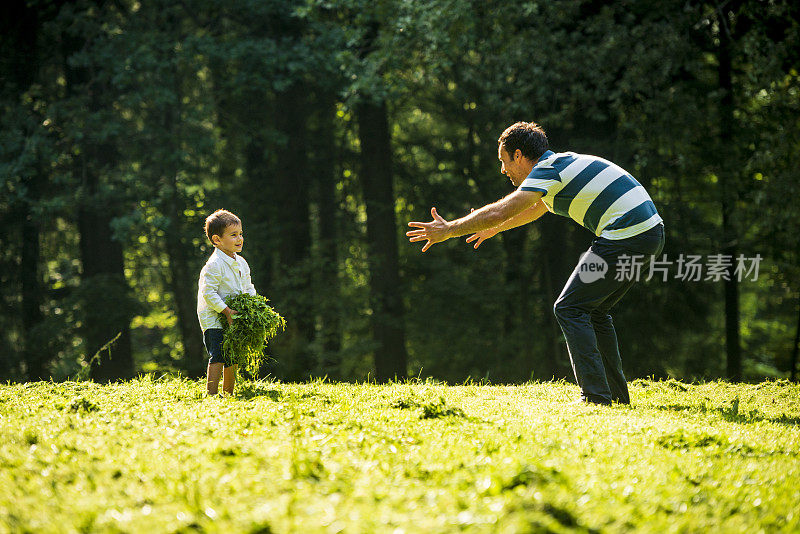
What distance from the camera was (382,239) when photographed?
1761 cm

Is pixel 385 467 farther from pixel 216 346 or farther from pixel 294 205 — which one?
pixel 294 205


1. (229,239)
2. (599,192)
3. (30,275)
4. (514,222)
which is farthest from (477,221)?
(30,275)

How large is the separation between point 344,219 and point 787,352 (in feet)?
41.8

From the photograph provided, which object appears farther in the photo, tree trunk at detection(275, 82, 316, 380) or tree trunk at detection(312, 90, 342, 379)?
tree trunk at detection(312, 90, 342, 379)

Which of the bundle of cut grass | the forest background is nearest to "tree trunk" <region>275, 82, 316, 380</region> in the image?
the forest background

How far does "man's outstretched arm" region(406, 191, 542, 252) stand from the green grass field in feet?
4.22

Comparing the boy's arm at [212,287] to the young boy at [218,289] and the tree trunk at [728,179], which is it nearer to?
the young boy at [218,289]

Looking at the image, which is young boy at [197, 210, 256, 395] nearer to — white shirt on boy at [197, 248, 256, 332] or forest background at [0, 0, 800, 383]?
white shirt on boy at [197, 248, 256, 332]

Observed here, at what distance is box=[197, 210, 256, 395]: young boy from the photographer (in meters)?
6.83

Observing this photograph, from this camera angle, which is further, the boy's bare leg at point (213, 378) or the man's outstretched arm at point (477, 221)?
the boy's bare leg at point (213, 378)

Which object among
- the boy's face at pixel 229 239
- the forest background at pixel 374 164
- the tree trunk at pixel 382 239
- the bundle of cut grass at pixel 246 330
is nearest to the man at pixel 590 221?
the bundle of cut grass at pixel 246 330

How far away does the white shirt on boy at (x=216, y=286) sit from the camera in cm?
687

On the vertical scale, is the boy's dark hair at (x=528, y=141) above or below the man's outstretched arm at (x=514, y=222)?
above

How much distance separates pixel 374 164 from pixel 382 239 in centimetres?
176
